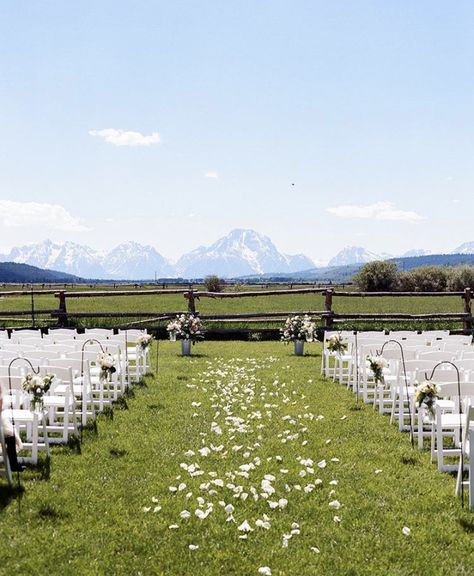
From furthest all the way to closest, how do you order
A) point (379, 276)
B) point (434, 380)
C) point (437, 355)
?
point (379, 276) → point (437, 355) → point (434, 380)

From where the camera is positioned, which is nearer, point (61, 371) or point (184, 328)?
point (61, 371)

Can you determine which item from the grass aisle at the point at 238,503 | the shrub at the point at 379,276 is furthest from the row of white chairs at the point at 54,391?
the shrub at the point at 379,276

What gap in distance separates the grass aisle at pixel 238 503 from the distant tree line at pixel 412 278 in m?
77.4

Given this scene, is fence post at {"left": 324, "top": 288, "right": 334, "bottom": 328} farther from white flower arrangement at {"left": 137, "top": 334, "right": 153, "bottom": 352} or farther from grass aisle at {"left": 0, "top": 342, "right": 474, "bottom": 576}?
grass aisle at {"left": 0, "top": 342, "right": 474, "bottom": 576}

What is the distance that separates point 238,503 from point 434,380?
4.28 m

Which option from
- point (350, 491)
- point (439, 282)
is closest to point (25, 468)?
point (350, 491)

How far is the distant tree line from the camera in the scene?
8400 centimetres

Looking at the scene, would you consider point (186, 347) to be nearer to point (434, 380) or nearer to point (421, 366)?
point (421, 366)

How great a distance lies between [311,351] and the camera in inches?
755

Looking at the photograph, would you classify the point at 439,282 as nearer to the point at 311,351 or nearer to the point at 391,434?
the point at 311,351

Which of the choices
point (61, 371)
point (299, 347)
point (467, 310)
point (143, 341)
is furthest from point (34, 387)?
point (467, 310)

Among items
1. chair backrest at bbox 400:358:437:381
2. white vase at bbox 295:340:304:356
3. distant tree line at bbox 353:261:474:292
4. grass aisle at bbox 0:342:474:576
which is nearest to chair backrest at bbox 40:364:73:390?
grass aisle at bbox 0:342:474:576

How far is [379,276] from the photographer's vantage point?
8475 cm

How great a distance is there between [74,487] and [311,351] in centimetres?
1360
